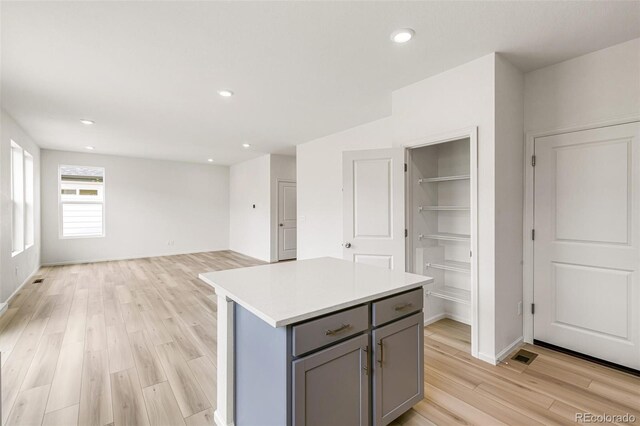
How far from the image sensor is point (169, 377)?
2.40 m

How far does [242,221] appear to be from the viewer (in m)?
8.34

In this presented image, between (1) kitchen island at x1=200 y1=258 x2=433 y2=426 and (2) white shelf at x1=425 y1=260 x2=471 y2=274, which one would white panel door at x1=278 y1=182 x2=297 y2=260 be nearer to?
(2) white shelf at x1=425 y1=260 x2=471 y2=274

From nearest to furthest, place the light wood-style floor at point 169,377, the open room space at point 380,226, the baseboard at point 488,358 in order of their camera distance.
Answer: the open room space at point 380,226, the light wood-style floor at point 169,377, the baseboard at point 488,358

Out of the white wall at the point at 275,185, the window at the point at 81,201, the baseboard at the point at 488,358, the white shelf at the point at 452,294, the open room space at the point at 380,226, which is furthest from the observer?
the white wall at the point at 275,185

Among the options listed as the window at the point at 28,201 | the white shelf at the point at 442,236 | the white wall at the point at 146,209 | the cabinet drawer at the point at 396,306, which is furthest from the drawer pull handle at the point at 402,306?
the white wall at the point at 146,209

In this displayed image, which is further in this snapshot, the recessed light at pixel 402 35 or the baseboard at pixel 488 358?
the baseboard at pixel 488 358

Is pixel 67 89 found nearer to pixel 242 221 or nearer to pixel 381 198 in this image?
pixel 381 198

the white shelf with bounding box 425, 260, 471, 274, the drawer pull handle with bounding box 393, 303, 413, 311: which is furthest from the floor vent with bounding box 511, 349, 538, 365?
the drawer pull handle with bounding box 393, 303, 413, 311

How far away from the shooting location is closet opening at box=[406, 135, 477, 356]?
323cm

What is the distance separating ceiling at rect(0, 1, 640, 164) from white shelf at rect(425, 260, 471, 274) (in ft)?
6.35

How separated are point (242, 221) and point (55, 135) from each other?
4202 millimetres

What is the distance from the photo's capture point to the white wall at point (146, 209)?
6660 millimetres

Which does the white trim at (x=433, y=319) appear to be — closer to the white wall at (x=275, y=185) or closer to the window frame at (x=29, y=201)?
the white wall at (x=275, y=185)

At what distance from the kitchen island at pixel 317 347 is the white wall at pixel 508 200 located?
1.15 m
